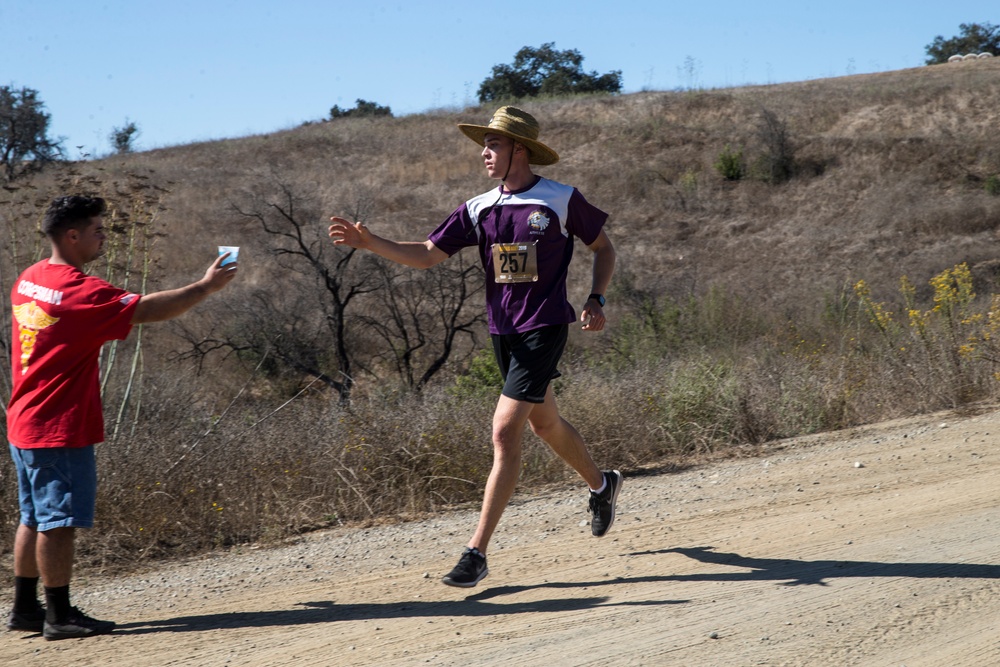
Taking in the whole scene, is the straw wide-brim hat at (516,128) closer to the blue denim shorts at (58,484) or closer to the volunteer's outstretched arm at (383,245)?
the volunteer's outstretched arm at (383,245)

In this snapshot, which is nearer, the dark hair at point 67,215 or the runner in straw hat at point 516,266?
the dark hair at point 67,215

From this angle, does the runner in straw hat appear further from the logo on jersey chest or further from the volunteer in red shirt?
the volunteer in red shirt

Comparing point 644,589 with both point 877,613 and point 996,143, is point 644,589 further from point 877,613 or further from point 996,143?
point 996,143

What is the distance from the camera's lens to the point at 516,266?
15.1ft

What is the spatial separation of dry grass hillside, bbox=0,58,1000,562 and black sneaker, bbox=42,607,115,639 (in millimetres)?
1295

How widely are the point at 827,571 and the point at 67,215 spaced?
3.66 meters

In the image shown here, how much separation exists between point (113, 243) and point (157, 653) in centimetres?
373

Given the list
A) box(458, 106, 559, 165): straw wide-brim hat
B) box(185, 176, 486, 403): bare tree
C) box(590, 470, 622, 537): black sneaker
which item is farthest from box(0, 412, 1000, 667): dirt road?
box(185, 176, 486, 403): bare tree

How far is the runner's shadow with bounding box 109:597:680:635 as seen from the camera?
422cm

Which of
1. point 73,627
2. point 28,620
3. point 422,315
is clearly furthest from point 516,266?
point 422,315

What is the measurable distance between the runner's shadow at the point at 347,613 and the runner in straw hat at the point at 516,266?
0.59ft

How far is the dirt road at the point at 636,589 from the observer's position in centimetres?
370

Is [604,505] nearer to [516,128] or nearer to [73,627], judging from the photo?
[516,128]

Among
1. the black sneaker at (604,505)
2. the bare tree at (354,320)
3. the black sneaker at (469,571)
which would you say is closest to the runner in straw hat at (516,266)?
the black sneaker at (469,571)
